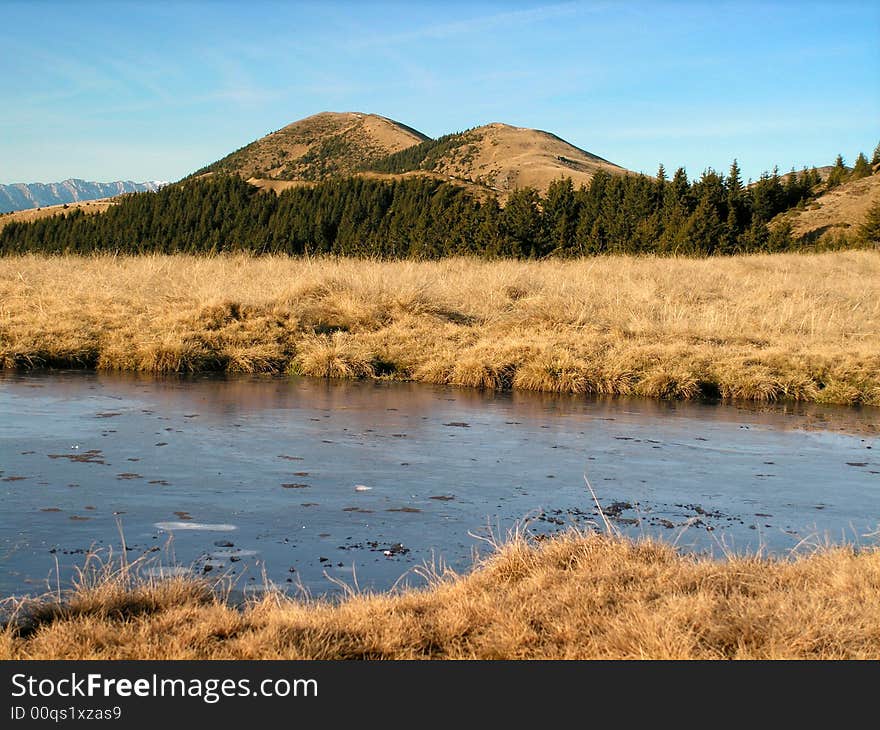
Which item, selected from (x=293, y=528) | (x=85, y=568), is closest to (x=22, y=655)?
(x=85, y=568)

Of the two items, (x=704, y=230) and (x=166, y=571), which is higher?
(x=704, y=230)

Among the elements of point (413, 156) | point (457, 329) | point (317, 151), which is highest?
point (317, 151)

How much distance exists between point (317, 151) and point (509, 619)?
18577 centimetres

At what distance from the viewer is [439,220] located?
5531 centimetres

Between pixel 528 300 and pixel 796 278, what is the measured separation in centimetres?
1052

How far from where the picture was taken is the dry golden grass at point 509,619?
3.94m

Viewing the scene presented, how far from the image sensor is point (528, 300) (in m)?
18.1

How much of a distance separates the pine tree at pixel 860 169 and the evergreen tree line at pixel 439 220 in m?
2.94

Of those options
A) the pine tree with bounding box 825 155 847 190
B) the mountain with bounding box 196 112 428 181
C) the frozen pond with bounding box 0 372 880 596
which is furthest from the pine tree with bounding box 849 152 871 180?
the mountain with bounding box 196 112 428 181

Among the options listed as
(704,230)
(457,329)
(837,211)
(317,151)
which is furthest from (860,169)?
(317,151)

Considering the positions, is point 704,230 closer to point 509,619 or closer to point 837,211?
point 837,211

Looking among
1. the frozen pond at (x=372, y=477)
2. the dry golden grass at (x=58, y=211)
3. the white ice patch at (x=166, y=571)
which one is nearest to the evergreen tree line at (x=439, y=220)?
the dry golden grass at (x=58, y=211)

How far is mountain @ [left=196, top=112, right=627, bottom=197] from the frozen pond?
103 metres
